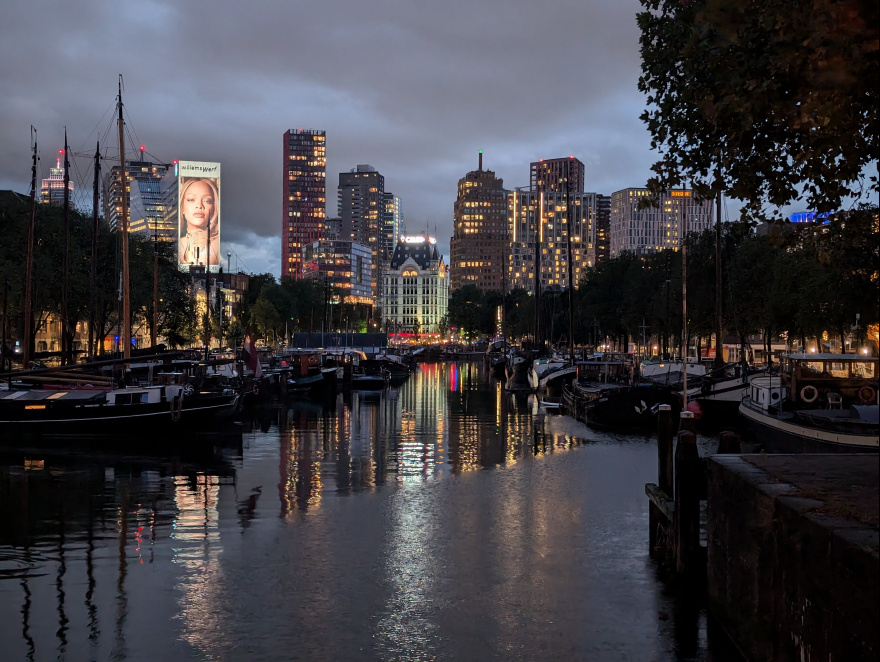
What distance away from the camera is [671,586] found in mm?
16266

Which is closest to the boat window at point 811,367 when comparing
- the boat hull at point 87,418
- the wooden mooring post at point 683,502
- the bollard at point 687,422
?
the wooden mooring post at point 683,502

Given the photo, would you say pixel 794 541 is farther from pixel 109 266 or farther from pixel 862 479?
pixel 109 266

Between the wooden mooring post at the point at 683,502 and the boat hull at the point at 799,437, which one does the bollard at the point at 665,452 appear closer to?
the wooden mooring post at the point at 683,502

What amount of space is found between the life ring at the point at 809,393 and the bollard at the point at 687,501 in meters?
18.1

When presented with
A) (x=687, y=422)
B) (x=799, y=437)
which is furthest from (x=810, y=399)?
(x=687, y=422)

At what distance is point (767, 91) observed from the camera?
1096 centimetres

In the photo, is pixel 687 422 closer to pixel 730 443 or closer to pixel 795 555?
pixel 730 443

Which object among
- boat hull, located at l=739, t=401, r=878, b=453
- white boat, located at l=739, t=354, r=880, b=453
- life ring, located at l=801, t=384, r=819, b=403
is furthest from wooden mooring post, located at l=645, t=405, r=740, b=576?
life ring, located at l=801, t=384, r=819, b=403

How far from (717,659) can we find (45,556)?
13.5 m

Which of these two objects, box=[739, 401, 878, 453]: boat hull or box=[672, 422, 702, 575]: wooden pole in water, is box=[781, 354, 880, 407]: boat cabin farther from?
box=[672, 422, 702, 575]: wooden pole in water

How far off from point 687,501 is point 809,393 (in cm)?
1875

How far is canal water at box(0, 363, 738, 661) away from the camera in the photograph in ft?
44.3

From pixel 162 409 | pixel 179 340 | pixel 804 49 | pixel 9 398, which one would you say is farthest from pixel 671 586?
pixel 179 340

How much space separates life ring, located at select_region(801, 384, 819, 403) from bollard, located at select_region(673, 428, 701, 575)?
18092 millimetres
